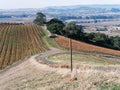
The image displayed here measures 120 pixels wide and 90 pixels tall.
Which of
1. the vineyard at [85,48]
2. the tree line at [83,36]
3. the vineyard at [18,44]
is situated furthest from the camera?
the tree line at [83,36]

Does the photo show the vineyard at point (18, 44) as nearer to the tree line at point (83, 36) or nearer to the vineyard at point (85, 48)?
the vineyard at point (85, 48)

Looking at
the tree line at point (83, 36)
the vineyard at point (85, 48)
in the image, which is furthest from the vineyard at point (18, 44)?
the tree line at point (83, 36)

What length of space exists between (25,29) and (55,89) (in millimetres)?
88823

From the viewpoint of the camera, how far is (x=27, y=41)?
307 feet

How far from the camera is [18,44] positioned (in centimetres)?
8912

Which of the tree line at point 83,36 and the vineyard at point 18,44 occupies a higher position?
the vineyard at point 18,44

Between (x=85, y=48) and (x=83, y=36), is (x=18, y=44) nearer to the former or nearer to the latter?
(x=85, y=48)

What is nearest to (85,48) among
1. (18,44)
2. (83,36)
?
(18,44)

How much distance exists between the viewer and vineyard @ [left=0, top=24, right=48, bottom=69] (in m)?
72.8

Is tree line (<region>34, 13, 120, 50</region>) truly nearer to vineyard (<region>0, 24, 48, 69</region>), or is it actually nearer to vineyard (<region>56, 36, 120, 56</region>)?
vineyard (<region>0, 24, 48, 69</region>)

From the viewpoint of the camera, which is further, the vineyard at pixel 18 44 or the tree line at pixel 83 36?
the tree line at pixel 83 36

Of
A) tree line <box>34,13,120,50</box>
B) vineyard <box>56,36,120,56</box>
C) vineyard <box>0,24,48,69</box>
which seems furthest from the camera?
tree line <box>34,13,120,50</box>

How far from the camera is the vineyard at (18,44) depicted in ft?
239

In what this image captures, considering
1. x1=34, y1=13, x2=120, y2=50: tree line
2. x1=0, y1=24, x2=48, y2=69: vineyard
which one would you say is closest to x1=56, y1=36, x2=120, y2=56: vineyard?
x1=0, y1=24, x2=48, y2=69: vineyard
